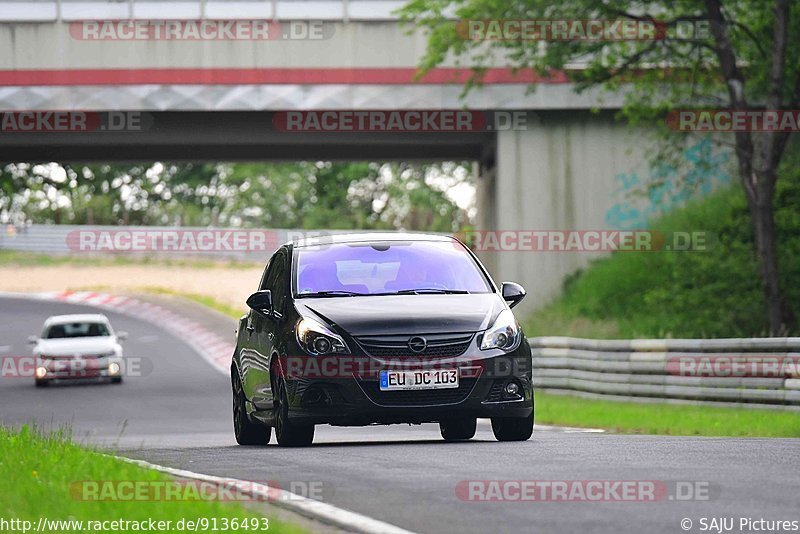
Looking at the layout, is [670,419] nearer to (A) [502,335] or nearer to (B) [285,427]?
(A) [502,335]

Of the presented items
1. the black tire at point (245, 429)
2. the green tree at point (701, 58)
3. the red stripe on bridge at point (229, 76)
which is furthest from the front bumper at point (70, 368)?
the black tire at point (245, 429)

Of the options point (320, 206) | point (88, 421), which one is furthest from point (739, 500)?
point (320, 206)

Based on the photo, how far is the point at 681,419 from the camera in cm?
1927

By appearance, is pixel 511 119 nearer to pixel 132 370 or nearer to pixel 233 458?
pixel 132 370

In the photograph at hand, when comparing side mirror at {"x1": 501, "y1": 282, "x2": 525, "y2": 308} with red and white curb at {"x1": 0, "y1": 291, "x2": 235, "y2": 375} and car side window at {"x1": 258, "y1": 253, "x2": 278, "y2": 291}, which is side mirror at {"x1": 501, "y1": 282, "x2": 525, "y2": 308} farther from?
red and white curb at {"x1": 0, "y1": 291, "x2": 235, "y2": 375}

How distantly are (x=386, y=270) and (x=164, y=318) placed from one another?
42427 millimetres

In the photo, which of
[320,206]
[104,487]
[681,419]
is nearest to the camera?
[104,487]

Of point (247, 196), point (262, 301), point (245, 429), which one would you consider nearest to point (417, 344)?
point (262, 301)

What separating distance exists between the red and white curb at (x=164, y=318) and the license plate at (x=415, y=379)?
2613cm

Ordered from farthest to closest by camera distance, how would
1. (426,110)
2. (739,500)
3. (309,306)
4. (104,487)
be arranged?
(426,110) < (309,306) < (104,487) < (739,500)

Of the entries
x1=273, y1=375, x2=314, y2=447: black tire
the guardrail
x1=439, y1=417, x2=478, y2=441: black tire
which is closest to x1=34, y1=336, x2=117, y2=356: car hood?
the guardrail

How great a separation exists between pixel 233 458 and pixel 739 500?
479cm

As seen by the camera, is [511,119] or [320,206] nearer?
[511,119]

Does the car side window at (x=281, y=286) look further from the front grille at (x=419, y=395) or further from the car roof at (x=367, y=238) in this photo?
the front grille at (x=419, y=395)
